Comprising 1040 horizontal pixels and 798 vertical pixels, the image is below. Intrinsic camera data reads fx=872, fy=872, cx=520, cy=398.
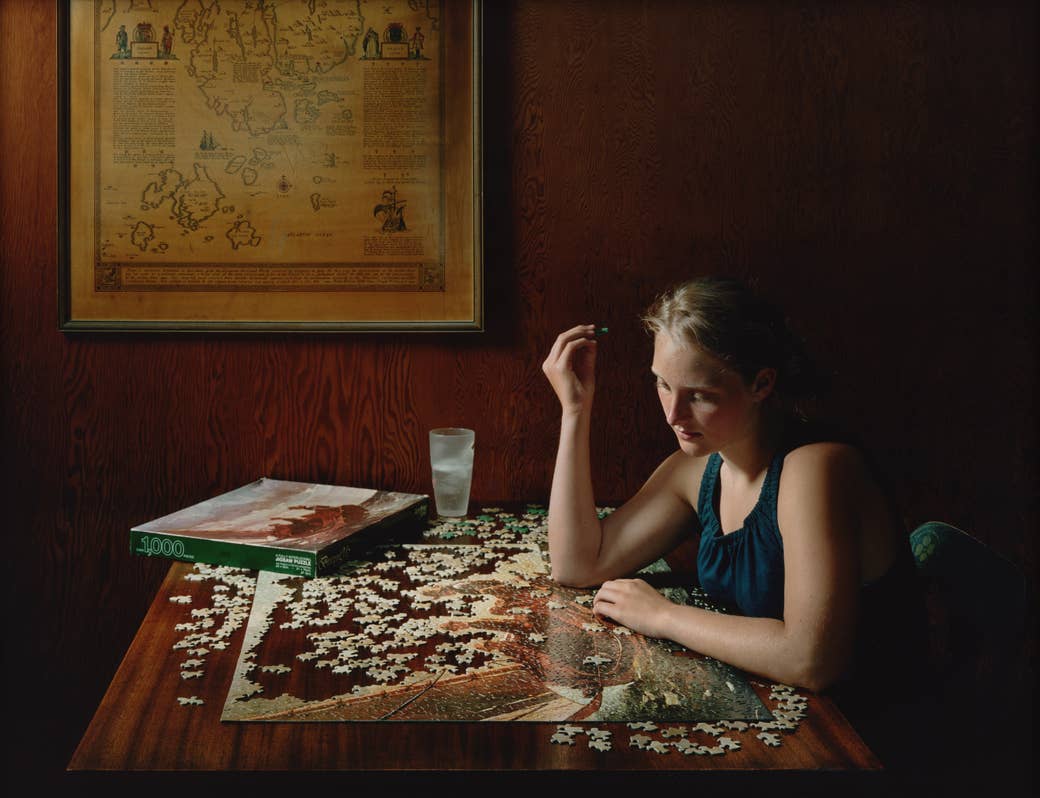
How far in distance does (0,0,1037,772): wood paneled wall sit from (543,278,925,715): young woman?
0.75 metres

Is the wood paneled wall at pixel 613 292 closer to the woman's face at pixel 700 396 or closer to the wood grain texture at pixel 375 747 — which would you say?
the woman's face at pixel 700 396

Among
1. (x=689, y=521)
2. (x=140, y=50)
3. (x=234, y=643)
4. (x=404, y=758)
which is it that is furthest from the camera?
(x=140, y=50)

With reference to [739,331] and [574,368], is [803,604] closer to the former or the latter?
[739,331]

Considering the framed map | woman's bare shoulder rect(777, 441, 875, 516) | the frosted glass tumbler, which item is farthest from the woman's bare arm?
the framed map

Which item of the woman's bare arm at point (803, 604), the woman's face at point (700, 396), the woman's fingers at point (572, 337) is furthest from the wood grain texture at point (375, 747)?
the woman's fingers at point (572, 337)

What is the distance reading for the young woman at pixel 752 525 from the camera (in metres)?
1.54

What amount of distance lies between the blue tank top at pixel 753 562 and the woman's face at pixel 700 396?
13 centimetres

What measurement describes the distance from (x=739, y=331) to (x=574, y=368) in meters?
0.62

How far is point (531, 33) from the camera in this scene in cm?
273

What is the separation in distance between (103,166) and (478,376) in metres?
1.34

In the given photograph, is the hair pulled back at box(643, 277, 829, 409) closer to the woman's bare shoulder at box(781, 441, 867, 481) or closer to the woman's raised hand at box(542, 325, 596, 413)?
the woman's bare shoulder at box(781, 441, 867, 481)

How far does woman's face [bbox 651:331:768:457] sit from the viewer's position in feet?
5.96

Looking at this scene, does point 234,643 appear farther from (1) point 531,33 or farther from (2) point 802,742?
(1) point 531,33

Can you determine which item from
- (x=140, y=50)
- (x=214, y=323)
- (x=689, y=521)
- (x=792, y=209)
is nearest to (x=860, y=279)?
(x=792, y=209)
